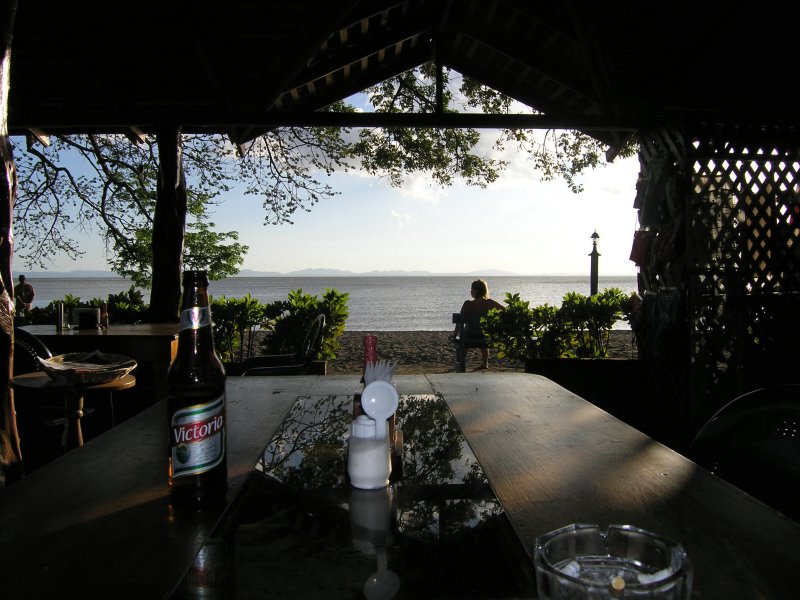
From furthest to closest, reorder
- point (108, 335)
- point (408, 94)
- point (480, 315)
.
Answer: point (408, 94) → point (480, 315) → point (108, 335)

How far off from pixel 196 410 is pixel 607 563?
0.62 m

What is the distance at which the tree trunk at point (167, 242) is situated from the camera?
17.6ft

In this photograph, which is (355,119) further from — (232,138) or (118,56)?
(118,56)

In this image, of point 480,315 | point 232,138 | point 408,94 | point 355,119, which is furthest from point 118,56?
point 408,94

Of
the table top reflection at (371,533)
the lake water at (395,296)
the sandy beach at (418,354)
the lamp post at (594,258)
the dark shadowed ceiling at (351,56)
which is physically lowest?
the lake water at (395,296)

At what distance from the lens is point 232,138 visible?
5.60m

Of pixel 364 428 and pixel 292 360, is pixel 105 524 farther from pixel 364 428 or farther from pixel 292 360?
pixel 292 360

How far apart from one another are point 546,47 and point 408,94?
16.0ft

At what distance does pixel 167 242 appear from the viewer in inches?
211

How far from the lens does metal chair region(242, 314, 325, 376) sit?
4090 mm

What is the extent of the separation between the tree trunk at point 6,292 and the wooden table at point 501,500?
3.32 ft

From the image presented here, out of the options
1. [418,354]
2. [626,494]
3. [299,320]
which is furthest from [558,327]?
[626,494]

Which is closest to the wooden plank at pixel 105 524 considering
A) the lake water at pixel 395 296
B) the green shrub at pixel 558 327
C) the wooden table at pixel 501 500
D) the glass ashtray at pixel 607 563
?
the wooden table at pixel 501 500

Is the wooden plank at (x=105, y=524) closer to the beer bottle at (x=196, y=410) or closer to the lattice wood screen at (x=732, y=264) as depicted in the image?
the beer bottle at (x=196, y=410)
